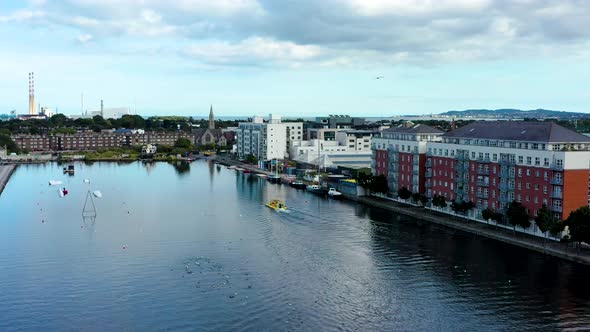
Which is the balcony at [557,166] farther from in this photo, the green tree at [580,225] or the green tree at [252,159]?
the green tree at [252,159]

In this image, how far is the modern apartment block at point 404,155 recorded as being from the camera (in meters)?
31.3

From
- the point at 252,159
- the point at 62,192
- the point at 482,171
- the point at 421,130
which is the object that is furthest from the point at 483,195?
the point at 252,159

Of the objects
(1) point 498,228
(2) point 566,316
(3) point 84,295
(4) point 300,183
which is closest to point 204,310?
(3) point 84,295

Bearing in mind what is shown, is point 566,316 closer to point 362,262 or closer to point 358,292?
point 358,292

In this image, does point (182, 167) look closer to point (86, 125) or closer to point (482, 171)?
point (482, 171)

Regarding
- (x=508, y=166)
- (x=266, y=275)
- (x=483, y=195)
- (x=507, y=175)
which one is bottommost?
(x=266, y=275)

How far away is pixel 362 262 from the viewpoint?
20.5 metres

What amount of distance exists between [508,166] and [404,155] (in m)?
→ 8.45

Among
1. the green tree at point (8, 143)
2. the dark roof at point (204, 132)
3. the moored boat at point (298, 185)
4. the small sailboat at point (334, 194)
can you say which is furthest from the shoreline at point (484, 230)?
the dark roof at point (204, 132)

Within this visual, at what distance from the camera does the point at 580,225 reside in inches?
795

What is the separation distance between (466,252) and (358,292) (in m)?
6.27

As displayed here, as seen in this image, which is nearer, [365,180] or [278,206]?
[278,206]

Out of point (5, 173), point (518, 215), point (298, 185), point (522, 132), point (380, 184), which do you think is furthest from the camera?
point (5, 173)

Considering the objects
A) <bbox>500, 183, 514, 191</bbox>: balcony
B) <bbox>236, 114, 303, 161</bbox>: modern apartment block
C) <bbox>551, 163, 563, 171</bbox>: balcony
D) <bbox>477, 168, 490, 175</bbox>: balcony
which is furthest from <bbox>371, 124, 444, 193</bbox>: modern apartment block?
<bbox>236, 114, 303, 161</bbox>: modern apartment block
